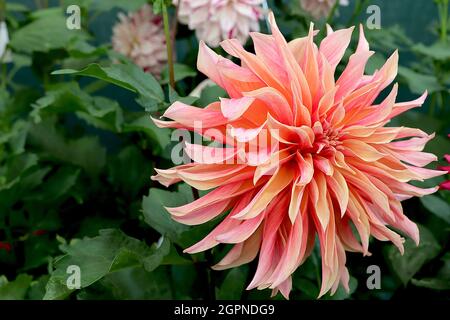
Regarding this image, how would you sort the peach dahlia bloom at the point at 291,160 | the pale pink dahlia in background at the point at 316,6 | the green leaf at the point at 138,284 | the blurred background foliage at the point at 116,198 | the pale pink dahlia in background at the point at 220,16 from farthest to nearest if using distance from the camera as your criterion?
the pale pink dahlia in background at the point at 316,6 → the pale pink dahlia in background at the point at 220,16 → the green leaf at the point at 138,284 → the blurred background foliage at the point at 116,198 → the peach dahlia bloom at the point at 291,160

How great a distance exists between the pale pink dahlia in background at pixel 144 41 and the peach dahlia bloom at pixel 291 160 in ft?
1.51

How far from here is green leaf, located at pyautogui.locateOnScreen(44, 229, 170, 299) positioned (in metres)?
0.48

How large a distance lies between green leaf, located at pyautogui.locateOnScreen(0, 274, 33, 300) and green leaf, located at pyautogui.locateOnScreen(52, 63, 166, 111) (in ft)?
0.80

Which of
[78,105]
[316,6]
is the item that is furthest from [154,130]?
[316,6]

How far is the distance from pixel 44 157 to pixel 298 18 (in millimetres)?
379

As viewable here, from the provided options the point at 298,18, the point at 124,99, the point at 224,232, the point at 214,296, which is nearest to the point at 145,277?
the point at 214,296

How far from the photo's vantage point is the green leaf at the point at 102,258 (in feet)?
1.58

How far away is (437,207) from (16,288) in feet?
1.43

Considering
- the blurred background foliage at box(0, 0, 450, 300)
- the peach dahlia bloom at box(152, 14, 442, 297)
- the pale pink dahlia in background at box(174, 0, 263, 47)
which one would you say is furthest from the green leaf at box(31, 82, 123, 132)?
the peach dahlia bloom at box(152, 14, 442, 297)

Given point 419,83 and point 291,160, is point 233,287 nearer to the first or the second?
point 291,160

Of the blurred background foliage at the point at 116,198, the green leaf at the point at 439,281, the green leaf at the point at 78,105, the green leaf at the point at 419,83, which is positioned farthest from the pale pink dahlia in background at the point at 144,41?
the green leaf at the point at 439,281

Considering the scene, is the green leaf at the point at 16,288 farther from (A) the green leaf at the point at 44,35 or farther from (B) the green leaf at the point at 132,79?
(A) the green leaf at the point at 44,35

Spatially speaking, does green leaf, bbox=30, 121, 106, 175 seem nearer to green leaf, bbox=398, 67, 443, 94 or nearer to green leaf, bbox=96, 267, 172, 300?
green leaf, bbox=96, 267, 172, 300

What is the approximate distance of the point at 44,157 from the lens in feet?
2.75
